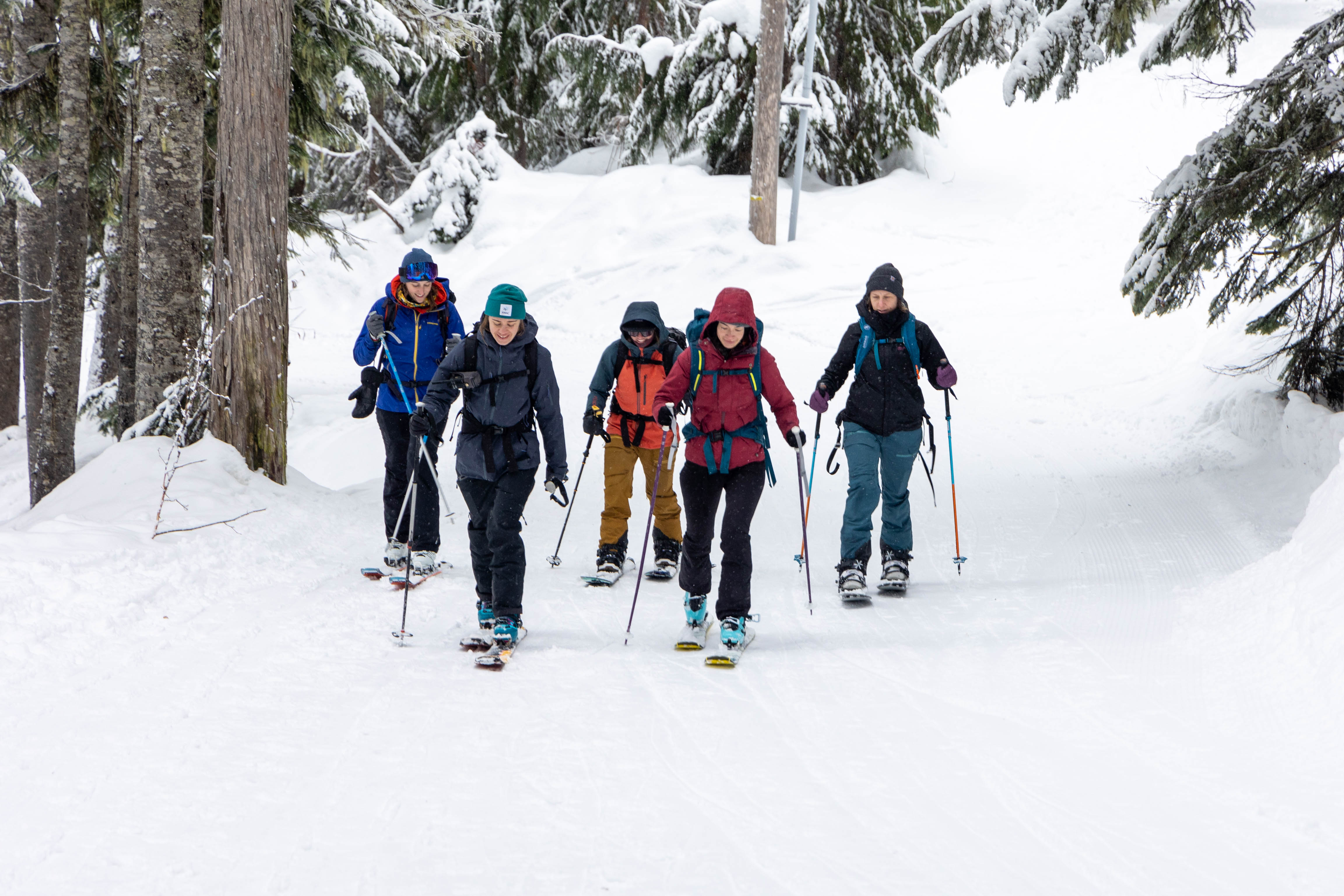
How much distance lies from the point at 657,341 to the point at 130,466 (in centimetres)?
385

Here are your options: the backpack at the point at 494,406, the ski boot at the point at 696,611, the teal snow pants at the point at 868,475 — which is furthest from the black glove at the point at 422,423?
the teal snow pants at the point at 868,475

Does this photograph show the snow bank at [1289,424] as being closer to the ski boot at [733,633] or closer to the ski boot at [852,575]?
the ski boot at [852,575]

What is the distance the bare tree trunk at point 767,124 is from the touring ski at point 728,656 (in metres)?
12.2

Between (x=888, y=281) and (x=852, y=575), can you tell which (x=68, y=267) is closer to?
(x=888, y=281)

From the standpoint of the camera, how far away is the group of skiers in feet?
17.1

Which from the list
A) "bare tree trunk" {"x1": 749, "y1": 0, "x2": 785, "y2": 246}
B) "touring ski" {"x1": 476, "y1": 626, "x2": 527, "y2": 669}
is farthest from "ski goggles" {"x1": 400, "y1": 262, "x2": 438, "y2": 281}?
"bare tree trunk" {"x1": 749, "y1": 0, "x2": 785, "y2": 246}

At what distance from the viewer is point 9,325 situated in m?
12.7

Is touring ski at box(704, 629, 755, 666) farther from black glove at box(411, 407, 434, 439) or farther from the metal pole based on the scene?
the metal pole

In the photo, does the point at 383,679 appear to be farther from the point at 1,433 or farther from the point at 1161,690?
the point at 1,433

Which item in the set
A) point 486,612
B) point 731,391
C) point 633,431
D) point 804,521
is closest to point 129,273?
point 633,431

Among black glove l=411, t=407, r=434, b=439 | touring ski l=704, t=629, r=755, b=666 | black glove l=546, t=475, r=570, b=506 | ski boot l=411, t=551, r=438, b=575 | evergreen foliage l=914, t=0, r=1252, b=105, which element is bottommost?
touring ski l=704, t=629, r=755, b=666

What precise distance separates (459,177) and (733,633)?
1806cm

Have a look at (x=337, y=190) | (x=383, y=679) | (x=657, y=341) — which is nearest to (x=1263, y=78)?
(x=657, y=341)

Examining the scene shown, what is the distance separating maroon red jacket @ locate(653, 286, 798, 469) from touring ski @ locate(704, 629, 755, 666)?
929mm
